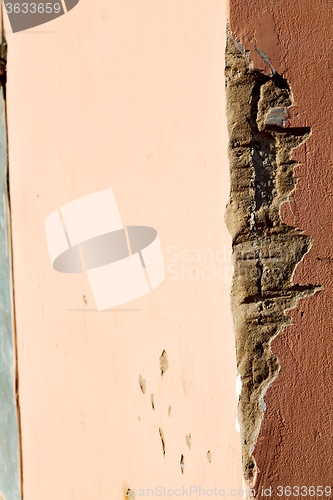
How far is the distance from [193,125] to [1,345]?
6.35 ft

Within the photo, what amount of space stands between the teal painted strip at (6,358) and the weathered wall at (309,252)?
1.80 meters

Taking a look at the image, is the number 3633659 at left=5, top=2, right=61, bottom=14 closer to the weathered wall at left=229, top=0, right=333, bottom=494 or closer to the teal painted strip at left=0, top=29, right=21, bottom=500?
the teal painted strip at left=0, top=29, right=21, bottom=500

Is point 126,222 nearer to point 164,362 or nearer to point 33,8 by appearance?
point 164,362

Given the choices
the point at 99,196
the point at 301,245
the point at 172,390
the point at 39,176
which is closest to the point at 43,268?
the point at 39,176

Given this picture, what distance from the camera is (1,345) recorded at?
2.42 m

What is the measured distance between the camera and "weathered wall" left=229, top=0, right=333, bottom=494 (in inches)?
36.5

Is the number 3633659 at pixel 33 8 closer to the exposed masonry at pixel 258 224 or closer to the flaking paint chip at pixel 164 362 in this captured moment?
the exposed masonry at pixel 258 224

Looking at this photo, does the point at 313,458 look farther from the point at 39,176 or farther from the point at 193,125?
the point at 39,176

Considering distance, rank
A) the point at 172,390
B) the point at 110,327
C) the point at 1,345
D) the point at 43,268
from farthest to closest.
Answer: the point at 1,345, the point at 43,268, the point at 110,327, the point at 172,390

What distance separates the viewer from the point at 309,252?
37.9 inches

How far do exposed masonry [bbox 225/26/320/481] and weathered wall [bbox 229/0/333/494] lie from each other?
2 cm
